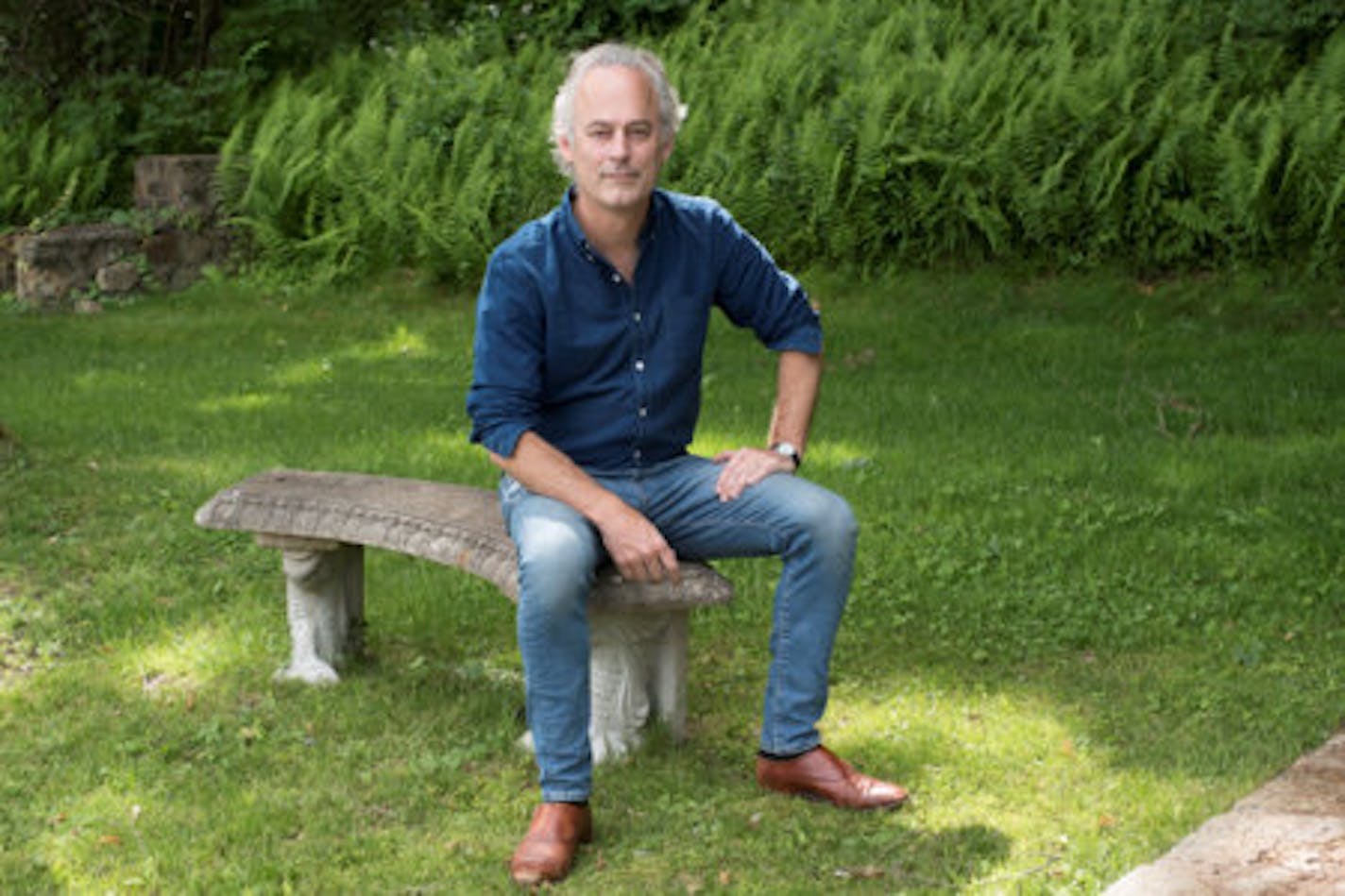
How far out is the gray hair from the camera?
14.3ft

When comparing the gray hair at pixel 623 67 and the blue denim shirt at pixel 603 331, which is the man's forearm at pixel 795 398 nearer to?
the blue denim shirt at pixel 603 331

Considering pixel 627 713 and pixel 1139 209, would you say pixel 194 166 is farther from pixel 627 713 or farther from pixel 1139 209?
pixel 627 713

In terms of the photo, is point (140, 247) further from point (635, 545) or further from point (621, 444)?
point (635, 545)

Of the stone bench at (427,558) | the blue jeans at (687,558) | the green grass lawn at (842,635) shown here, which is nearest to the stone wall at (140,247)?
the green grass lawn at (842,635)

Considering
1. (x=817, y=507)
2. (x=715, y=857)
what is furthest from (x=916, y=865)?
(x=817, y=507)

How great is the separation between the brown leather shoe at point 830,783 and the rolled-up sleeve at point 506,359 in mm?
1046

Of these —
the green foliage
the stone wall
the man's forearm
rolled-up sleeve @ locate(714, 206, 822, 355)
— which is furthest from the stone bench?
the stone wall

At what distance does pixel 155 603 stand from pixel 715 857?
267cm

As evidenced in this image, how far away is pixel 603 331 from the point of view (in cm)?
446

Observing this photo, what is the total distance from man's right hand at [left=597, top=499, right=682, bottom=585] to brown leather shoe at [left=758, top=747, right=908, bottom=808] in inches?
23.1

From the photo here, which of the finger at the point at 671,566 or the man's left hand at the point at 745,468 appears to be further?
the man's left hand at the point at 745,468

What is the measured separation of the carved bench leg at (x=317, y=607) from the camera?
531 cm

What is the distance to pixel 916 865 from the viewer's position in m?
4.12

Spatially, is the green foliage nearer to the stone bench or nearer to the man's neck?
the stone bench
